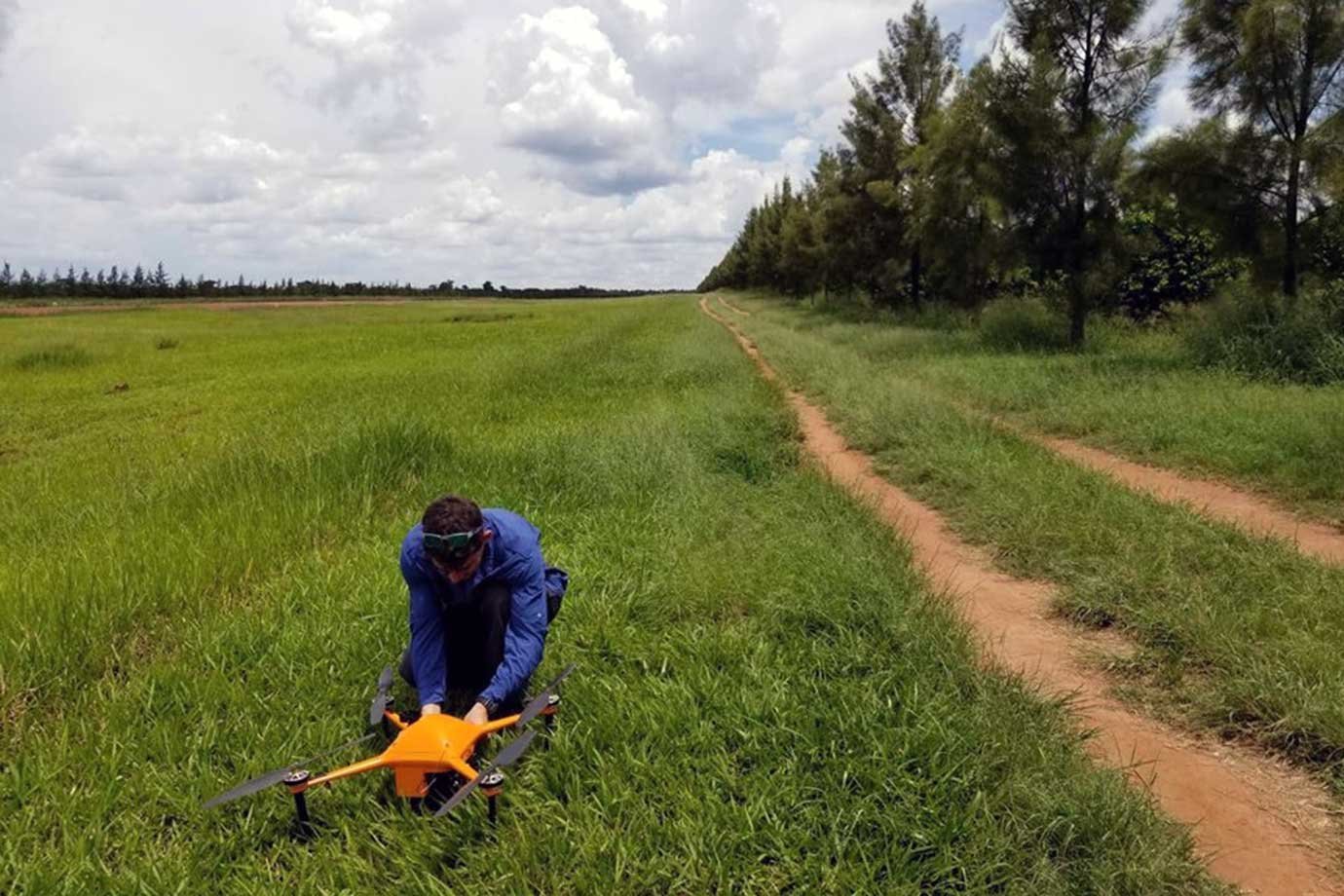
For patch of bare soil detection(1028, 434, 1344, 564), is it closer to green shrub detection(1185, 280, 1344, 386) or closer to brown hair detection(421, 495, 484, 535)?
green shrub detection(1185, 280, 1344, 386)

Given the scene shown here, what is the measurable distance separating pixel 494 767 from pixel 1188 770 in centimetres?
253

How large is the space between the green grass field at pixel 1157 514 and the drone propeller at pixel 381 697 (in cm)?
317

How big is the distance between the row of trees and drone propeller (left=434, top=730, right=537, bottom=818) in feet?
41.0

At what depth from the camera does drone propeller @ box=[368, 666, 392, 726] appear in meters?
3.06

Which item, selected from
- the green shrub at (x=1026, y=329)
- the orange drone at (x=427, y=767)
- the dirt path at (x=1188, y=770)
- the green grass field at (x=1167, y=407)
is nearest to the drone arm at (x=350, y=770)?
the orange drone at (x=427, y=767)

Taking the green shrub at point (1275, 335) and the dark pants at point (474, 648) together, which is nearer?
the dark pants at point (474, 648)

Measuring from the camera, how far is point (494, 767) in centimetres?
273

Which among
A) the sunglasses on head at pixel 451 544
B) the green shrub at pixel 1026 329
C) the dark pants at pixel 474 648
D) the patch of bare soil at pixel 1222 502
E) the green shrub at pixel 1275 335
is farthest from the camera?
the green shrub at pixel 1026 329

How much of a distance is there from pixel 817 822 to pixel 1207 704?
1.88 metres

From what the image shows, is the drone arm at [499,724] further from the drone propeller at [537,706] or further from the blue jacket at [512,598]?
the blue jacket at [512,598]

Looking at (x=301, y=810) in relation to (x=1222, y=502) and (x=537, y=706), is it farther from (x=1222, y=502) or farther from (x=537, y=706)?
(x=1222, y=502)

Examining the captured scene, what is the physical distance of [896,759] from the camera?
283 centimetres

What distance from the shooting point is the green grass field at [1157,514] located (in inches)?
133

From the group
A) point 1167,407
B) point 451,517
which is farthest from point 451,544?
point 1167,407
